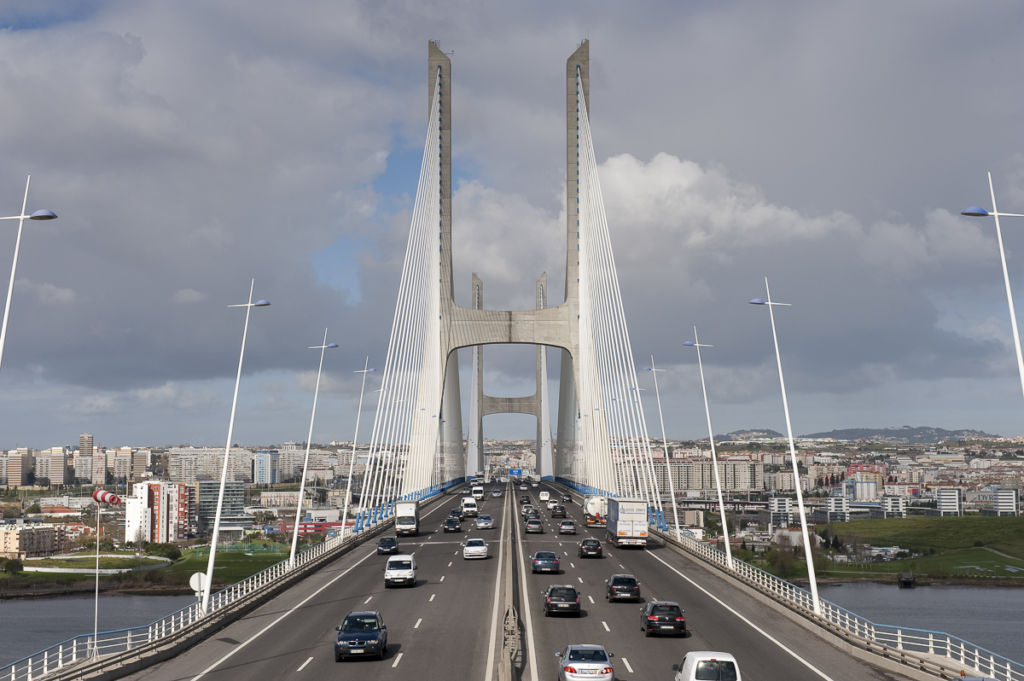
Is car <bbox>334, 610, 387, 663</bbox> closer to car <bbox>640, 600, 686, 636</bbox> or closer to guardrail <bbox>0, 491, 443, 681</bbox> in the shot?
guardrail <bbox>0, 491, 443, 681</bbox>

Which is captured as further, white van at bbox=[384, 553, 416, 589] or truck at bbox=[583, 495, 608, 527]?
truck at bbox=[583, 495, 608, 527]

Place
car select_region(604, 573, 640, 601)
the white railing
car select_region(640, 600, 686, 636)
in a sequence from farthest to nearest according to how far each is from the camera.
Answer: car select_region(604, 573, 640, 601), car select_region(640, 600, 686, 636), the white railing

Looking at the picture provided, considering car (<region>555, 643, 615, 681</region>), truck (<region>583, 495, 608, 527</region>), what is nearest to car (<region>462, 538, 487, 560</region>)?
truck (<region>583, 495, 608, 527</region>)

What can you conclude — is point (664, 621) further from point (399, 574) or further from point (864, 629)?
point (399, 574)

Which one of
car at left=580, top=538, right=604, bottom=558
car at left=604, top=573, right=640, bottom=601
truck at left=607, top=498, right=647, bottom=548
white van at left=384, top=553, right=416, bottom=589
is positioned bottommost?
car at left=604, top=573, right=640, bottom=601

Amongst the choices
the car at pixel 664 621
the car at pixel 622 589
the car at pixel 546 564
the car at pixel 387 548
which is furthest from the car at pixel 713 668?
the car at pixel 387 548

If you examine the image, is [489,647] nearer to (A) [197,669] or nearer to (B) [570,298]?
(A) [197,669]
